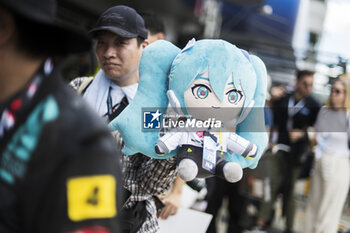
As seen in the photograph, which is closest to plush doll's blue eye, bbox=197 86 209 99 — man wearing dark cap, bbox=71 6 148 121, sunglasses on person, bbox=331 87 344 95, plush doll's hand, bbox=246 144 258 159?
plush doll's hand, bbox=246 144 258 159

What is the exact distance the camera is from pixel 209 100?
5.29 ft

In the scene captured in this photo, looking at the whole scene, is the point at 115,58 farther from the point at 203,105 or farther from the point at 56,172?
the point at 56,172

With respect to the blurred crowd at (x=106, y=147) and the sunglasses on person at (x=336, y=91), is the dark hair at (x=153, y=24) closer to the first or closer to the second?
the blurred crowd at (x=106, y=147)

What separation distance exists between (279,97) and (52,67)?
358 cm

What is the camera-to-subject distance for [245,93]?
1643 mm

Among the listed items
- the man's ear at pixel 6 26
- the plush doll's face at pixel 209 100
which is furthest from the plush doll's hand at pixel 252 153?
the man's ear at pixel 6 26

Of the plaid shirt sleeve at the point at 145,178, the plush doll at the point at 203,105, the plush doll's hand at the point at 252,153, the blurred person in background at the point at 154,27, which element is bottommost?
the plaid shirt sleeve at the point at 145,178

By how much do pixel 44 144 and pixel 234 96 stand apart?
3.19 ft

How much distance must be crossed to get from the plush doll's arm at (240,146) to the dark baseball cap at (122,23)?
67 centimetres

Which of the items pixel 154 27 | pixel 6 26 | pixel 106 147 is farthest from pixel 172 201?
pixel 6 26

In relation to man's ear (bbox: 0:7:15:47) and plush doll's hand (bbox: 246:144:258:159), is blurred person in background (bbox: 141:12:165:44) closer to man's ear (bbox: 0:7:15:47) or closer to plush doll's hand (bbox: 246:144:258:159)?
plush doll's hand (bbox: 246:144:258:159)

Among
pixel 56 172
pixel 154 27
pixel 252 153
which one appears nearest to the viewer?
pixel 56 172

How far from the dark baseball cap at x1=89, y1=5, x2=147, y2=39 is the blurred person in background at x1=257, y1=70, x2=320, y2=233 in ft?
6.90

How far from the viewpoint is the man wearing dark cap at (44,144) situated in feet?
2.65
